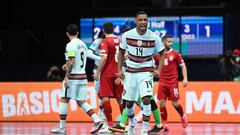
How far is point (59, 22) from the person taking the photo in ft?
77.1

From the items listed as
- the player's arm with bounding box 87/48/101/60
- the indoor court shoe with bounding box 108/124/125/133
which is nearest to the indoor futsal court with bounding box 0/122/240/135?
the indoor court shoe with bounding box 108/124/125/133

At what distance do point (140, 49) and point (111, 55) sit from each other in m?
2.01

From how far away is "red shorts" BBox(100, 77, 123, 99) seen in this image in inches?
551

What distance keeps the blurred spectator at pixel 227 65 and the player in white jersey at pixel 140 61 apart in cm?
934

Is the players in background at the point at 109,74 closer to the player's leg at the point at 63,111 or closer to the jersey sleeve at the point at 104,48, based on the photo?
the jersey sleeve at the point at 104,48

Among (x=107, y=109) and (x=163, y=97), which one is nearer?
(x=107, y=109)

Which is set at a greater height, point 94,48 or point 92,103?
point 94,48

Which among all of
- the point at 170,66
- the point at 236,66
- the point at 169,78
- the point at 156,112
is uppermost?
the point at 170,66

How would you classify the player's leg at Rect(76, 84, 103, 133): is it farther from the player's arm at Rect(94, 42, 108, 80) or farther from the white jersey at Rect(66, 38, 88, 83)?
the player's arm at Rect(94, 42, 108, 80)

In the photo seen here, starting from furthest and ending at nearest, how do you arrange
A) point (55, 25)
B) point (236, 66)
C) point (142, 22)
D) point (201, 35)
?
point (55, 25), point (201, 35), point (236, 66), point (142, 22)

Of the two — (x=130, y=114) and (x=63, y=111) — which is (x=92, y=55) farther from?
(x=130, y=114)

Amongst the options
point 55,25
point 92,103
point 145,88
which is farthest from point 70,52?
point 55,25

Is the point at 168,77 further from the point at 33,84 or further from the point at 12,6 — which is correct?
the point at 12,6

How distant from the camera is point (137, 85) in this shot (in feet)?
40.2
